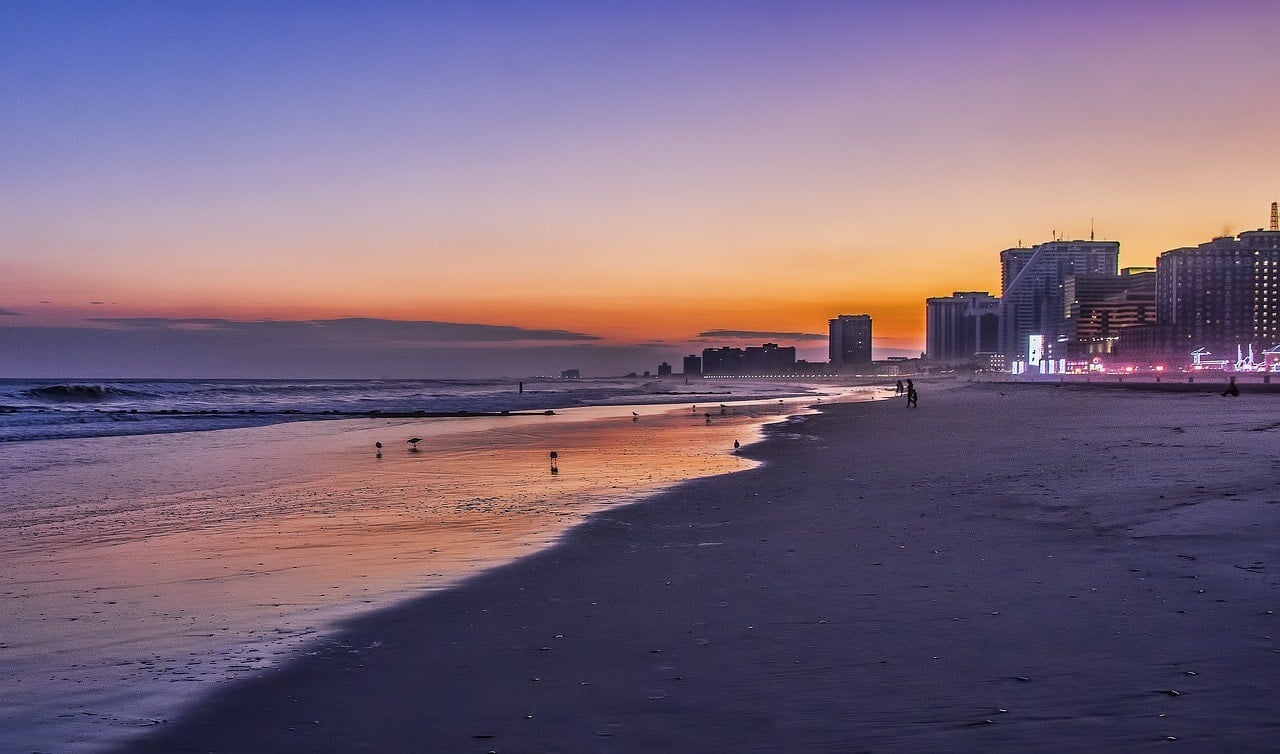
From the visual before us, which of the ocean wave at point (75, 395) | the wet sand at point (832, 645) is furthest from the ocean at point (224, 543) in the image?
the ocean wave at point (75, 395)

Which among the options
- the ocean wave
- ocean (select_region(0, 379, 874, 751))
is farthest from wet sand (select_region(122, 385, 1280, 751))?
the ocean wave

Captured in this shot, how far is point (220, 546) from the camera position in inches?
451

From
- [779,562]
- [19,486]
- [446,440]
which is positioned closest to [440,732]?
[779,562]

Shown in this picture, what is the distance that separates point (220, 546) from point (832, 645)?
28.4ft

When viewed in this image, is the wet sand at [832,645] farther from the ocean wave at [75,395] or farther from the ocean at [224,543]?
the ocean wave at [75,395]

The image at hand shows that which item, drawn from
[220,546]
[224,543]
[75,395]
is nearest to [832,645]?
[220,546]

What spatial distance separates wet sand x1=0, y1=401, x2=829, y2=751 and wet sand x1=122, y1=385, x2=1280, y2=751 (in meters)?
0.68

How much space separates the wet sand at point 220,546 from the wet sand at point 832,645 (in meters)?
0.68

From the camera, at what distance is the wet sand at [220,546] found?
623 cm

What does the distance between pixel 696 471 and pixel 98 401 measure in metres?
73.5

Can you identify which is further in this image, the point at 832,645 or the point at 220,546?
the point at 220,546

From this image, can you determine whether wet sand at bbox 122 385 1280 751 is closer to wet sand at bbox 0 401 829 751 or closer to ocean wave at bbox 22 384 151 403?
wet sand at bbox 0 401 829 751

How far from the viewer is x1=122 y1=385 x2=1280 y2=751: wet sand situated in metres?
4.96

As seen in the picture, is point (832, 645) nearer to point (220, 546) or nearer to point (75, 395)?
point (220, 546)
